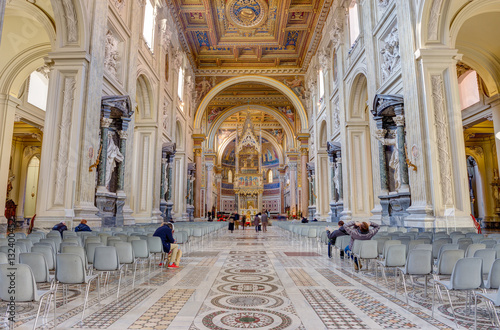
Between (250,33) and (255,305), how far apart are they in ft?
61.4

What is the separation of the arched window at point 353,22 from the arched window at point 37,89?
13.2m

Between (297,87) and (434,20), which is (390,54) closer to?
(434,20)

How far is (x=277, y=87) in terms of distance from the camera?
907 inches

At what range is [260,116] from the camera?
34906mm

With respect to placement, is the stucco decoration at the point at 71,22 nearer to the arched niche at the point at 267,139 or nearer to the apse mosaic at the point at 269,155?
the arched niche at the point at 267,139

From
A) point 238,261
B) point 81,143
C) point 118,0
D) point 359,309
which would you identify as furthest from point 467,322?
point 118,0

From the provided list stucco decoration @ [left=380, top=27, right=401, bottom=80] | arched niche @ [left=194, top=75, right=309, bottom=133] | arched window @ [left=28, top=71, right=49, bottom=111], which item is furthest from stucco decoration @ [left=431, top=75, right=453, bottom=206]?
arched niche @ [left=194, top=75, right=309, bottom=133]

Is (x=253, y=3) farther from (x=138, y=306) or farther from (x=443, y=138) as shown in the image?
(x=138, y=306)

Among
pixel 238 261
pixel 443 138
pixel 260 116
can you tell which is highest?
pixel 260 116

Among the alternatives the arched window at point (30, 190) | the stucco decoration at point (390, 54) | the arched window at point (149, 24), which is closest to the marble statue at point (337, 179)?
the stucco decoration at point (390, 54)

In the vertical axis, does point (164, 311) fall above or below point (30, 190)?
below

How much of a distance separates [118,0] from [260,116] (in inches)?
981

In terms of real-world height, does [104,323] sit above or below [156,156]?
below

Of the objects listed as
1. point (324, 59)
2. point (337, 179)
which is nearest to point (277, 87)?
point (324, 59)
